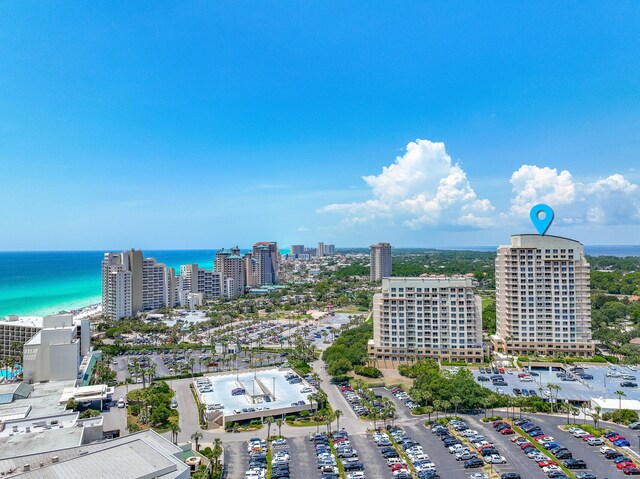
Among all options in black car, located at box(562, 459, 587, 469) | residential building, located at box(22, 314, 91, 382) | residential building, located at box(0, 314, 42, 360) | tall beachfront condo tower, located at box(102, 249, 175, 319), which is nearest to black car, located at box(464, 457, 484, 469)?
black car, located at box(562, 459, 587, 469)

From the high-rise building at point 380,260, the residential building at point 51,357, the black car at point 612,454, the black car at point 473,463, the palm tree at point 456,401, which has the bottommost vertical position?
the black car at point 473,463

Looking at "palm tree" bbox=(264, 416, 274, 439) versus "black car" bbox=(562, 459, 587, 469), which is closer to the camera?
"black car" bbox=(562, 459, 587, 469)

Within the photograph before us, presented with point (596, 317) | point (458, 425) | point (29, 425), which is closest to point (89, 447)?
point (29, 425)

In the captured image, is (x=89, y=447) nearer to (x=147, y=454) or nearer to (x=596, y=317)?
(x=147, y=454)

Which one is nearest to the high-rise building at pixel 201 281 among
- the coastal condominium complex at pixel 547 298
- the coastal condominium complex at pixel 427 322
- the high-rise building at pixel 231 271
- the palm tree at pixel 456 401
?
the high-rise building at pixel 231 271

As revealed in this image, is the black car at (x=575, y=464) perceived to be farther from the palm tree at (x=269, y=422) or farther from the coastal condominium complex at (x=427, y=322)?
the coastal condominium complex at (x=427, y=322)

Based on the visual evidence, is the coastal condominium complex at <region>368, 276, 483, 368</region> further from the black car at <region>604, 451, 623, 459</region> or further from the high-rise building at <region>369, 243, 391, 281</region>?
the high-rise building at <region>369, 243, 391, 281</region>
